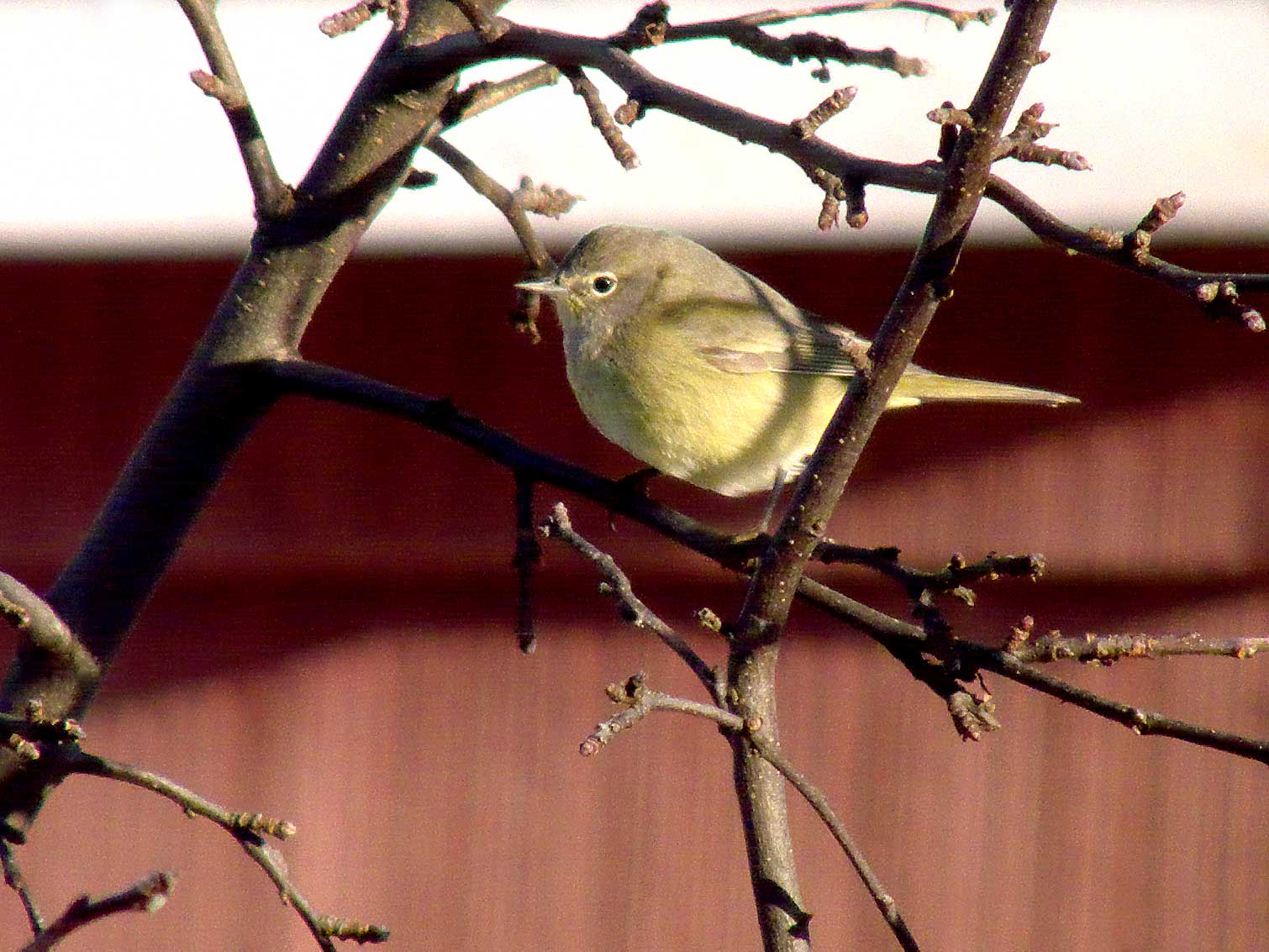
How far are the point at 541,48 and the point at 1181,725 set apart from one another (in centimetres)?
88

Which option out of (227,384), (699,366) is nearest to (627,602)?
(227,384)

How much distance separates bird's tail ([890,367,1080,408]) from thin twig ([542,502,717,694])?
5.06 ft

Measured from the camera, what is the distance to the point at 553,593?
13.2ft

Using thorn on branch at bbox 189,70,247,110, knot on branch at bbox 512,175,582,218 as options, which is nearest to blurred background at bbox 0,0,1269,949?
knot on branch at bbox 512,175,582,218

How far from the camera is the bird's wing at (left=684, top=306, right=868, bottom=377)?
3.19 m

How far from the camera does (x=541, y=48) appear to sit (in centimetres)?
141

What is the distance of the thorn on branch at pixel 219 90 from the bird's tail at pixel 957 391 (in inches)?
63.6

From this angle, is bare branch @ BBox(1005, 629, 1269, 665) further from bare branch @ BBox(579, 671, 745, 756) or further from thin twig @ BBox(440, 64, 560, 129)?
thin twig @ BBox(440, 64, 560, 129)

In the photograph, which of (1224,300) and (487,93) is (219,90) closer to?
(487,93)

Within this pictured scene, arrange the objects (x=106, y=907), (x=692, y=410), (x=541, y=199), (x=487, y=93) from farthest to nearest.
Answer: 1. (x=692, y=410)
2. (x=541, y=199)
3. (x=487, y=93)
4. (x=106, y=907)

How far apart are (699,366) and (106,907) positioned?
2.13 metres

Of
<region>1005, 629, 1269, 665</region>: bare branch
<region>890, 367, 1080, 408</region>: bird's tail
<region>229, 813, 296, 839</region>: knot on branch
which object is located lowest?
<region>229, 813, 296, 839</region>: knot on branch

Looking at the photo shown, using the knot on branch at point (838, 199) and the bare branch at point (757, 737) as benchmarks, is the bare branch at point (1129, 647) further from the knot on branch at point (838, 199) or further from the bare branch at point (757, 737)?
the knot on branch at point (838, 199)

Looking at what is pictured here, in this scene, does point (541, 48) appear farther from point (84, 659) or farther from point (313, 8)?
point (313, 8)
